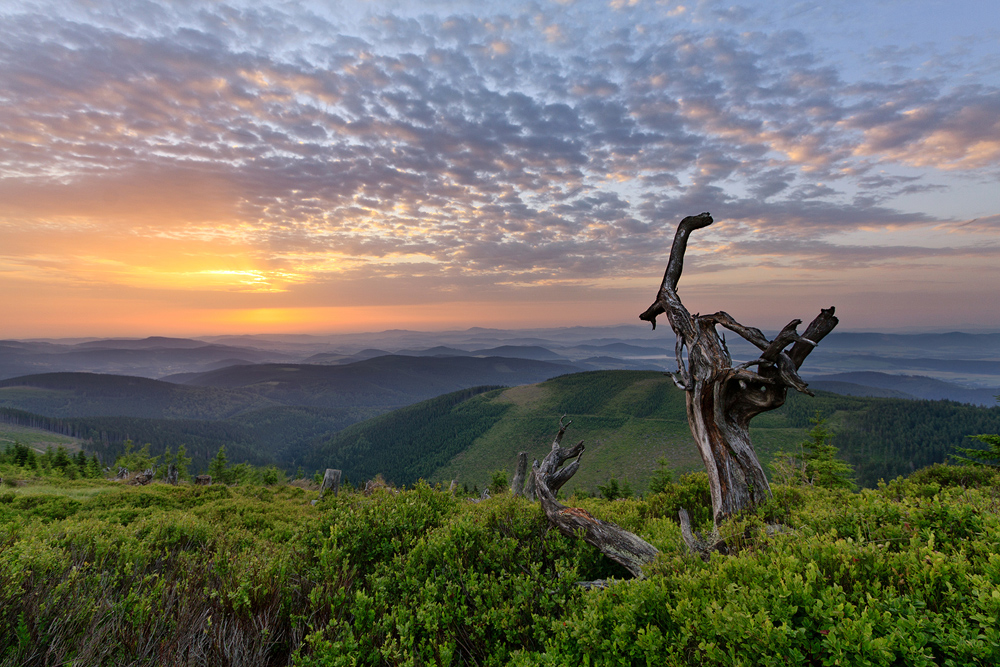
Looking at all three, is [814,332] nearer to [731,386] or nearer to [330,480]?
[731,386]

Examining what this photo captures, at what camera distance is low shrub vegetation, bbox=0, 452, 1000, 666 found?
137 inches

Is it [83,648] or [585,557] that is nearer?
[83,648]

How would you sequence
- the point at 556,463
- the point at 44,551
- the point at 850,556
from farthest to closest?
the point at 556,463
the point at 44,551
the point at 850,556

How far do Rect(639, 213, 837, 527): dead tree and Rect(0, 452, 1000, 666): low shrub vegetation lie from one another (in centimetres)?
83

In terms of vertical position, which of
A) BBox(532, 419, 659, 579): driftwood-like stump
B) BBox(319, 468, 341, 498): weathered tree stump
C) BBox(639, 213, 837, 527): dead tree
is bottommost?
BBox(319, 468, 341, 498): weathered tree stump

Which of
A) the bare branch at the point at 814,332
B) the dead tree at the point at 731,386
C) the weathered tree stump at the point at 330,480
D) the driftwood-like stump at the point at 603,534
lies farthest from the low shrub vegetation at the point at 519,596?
the weathered tree stump at the point at 330,480

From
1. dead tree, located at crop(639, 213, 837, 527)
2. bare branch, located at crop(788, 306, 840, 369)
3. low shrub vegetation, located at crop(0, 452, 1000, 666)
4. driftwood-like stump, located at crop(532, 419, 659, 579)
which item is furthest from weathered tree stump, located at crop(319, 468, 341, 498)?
bare branch, located at crop(788, 306, 840, 369)

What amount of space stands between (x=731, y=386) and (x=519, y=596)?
6.40m

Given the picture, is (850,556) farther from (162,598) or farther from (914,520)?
(162,598)

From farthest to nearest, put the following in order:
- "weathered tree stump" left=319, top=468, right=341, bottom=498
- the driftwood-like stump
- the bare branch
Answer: "weathered tree stump" left=319, top=468, right=341, bottom=498 < the bare branch < the driftwood-like stump

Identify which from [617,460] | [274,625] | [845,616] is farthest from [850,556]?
[617,460]

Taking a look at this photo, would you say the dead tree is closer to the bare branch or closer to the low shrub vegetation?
the bare branch

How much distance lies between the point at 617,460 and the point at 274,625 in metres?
165

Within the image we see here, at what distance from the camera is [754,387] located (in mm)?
8742
